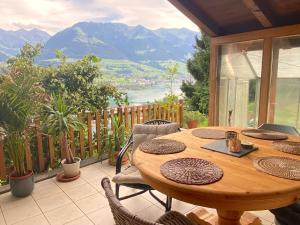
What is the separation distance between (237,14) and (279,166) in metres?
2.86

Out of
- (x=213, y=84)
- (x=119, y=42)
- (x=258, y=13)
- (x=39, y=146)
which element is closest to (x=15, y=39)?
(x=39, y=146)

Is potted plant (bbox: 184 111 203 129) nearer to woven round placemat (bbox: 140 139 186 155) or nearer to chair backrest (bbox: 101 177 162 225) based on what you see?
woven round placemat (bbox: 140 139 186 155)

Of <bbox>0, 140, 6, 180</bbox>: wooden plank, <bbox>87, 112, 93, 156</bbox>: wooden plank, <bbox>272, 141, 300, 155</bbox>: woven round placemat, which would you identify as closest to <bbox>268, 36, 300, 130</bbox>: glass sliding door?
<bbox>272, 141, 300, 155</bbox>: woven round placemat

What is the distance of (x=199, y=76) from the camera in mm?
8547

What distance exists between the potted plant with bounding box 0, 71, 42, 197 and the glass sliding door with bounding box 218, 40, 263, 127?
2876 mm

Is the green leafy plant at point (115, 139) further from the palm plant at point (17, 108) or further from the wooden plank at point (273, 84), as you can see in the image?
the wooden plank at point (273, 84)

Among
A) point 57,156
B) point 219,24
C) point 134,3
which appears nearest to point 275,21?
point 219,24

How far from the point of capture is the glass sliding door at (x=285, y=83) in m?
3.21

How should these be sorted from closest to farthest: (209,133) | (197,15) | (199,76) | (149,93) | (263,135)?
(263,135) < (209,133) < (197,15) < (149,93) < (199,76)

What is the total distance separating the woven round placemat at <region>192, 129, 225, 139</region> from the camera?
82.7 inches

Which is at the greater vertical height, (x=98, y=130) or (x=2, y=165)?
(x=98, y=130)

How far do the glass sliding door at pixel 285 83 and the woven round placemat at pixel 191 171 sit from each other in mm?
2482

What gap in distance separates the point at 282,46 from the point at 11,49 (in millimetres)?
4237

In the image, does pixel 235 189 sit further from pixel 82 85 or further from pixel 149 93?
pixel 149 93
